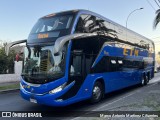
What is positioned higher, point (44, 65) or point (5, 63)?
point (44, 65)

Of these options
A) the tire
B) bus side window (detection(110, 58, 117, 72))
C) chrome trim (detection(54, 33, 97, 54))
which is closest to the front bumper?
chrome trim (detection(54, 33, 97, 54))

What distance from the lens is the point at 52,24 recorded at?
34.9 ft

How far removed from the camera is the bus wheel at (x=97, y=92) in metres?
11.6

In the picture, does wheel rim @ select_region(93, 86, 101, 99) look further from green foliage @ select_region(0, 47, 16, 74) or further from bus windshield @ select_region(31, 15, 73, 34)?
green foliage @ select_region(0, 47, 16, 74)

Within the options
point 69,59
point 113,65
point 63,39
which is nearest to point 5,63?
point 113,65

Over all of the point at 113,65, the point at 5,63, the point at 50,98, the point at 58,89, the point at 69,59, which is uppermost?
the point at 69,59

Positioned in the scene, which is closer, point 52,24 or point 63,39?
point 63,39

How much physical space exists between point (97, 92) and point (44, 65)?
3.37 meters

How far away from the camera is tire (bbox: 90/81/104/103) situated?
1163cm

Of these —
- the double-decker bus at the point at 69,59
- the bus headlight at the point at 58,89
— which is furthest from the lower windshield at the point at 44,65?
the bus headlight at the point at 58,89

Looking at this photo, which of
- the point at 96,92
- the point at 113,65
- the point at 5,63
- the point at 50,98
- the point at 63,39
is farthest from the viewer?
the point at 5,63

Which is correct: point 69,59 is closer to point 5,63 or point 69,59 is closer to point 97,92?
point 97,92

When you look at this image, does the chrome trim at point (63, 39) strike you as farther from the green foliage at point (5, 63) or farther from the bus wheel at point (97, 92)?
the green foliage at point (5, 63)

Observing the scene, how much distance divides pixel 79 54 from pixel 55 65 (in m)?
1.27
